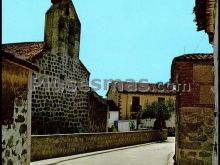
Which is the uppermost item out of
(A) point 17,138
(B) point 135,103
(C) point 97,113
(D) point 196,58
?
(D) point 196,58

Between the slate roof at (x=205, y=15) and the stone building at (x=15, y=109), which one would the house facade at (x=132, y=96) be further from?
the stone building at (x=15, y=109)

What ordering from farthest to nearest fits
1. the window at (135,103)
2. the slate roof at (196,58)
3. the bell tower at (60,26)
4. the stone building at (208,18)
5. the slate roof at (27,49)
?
the window at (135,103), the bell tower at (60,26), the slate roof at (27,49), the slate roof at (196,58), the stone building at (208,18)

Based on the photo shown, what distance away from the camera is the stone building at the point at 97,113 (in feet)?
77.6

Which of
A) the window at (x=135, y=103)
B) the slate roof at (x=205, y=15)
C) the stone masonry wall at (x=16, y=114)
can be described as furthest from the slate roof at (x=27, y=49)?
the window at (x=135, y=103)

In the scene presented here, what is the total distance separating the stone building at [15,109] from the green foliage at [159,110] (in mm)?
38767

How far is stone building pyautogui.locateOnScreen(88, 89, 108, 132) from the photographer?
23.7 m

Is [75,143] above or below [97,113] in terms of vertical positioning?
below

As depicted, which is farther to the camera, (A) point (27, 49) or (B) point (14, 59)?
(A) point (27, 49)

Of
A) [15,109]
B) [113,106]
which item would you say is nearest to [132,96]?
[113,106]

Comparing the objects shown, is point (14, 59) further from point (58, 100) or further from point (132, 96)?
point (132, 96)

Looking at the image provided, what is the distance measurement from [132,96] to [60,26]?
3348 cm

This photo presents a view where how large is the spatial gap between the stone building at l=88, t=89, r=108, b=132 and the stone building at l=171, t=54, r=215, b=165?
41.0 feet

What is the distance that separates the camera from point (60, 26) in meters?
21.0

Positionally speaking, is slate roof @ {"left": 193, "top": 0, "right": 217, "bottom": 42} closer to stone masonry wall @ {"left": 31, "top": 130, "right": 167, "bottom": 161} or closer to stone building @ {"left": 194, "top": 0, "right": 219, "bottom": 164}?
stone building @ {"left": 194, "top": 0, "right": 219, "bottom": 164}
